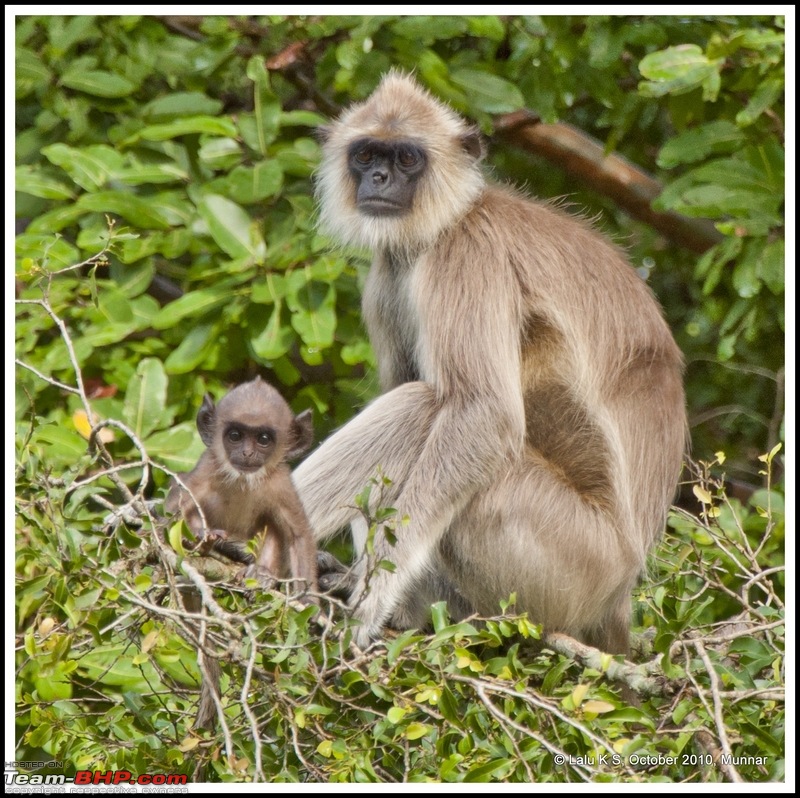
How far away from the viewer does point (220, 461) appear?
4344mm

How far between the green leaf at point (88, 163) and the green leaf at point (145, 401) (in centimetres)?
113

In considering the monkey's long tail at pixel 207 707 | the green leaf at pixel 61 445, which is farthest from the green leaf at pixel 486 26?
the monkey's long tail at pixel 207 707

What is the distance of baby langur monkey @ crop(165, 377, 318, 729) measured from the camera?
421 cm

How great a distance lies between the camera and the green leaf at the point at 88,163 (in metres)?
5.83

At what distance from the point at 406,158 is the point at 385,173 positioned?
15cm

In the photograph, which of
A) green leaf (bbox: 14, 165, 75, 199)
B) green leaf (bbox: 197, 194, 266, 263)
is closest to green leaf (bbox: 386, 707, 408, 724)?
green leaf (bbox: 197, 194, 266, 263)

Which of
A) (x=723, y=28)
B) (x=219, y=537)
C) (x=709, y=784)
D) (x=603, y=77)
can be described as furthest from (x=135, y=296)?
(x=709, y=784)

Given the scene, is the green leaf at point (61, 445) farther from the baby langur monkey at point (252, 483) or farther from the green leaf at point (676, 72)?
the green leaf at point (676, 72)

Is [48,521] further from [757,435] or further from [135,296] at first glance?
[757,435]

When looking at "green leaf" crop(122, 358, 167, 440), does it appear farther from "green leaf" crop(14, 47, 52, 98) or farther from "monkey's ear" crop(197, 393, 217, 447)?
"green leaf" crop(14, 47, 52, 98)

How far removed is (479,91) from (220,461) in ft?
9.51

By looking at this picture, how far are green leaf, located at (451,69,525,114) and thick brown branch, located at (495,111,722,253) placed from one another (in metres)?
1.16

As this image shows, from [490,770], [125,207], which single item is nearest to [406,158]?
[125,207]

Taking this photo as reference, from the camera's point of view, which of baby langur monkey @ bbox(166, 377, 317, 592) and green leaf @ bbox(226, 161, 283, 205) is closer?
baby langur monkey @ bbox(166, 377, 317, 592)
